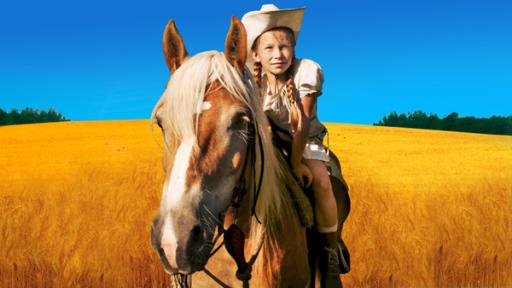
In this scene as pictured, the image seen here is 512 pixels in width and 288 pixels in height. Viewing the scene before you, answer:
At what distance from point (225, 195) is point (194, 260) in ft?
1.07

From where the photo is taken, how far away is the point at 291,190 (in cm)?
330

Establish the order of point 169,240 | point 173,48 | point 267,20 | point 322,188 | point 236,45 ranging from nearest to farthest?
point 169,240 → point 236,45 → point 173,48 → point 267,20 → point 322,188

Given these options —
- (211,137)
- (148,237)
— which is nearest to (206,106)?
(211,137)

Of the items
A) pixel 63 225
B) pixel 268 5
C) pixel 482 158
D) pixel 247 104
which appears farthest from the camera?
pixel 482 158

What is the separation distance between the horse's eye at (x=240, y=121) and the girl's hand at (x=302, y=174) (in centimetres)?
84

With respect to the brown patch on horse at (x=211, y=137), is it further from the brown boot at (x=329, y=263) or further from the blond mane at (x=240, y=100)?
the brown boot at (x=329, y=263)

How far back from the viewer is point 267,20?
11.1ft

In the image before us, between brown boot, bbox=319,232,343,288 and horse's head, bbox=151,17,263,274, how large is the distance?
1.35 m

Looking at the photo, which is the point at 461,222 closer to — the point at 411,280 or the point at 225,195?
the point at 411,280

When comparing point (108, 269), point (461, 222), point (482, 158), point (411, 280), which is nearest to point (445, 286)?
point (411, 280)

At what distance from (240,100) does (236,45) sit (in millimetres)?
309

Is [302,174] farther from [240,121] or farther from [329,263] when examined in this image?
[240,121]

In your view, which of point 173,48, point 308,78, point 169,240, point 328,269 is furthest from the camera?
point 328,269

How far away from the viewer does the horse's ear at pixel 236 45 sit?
8.72 ft
